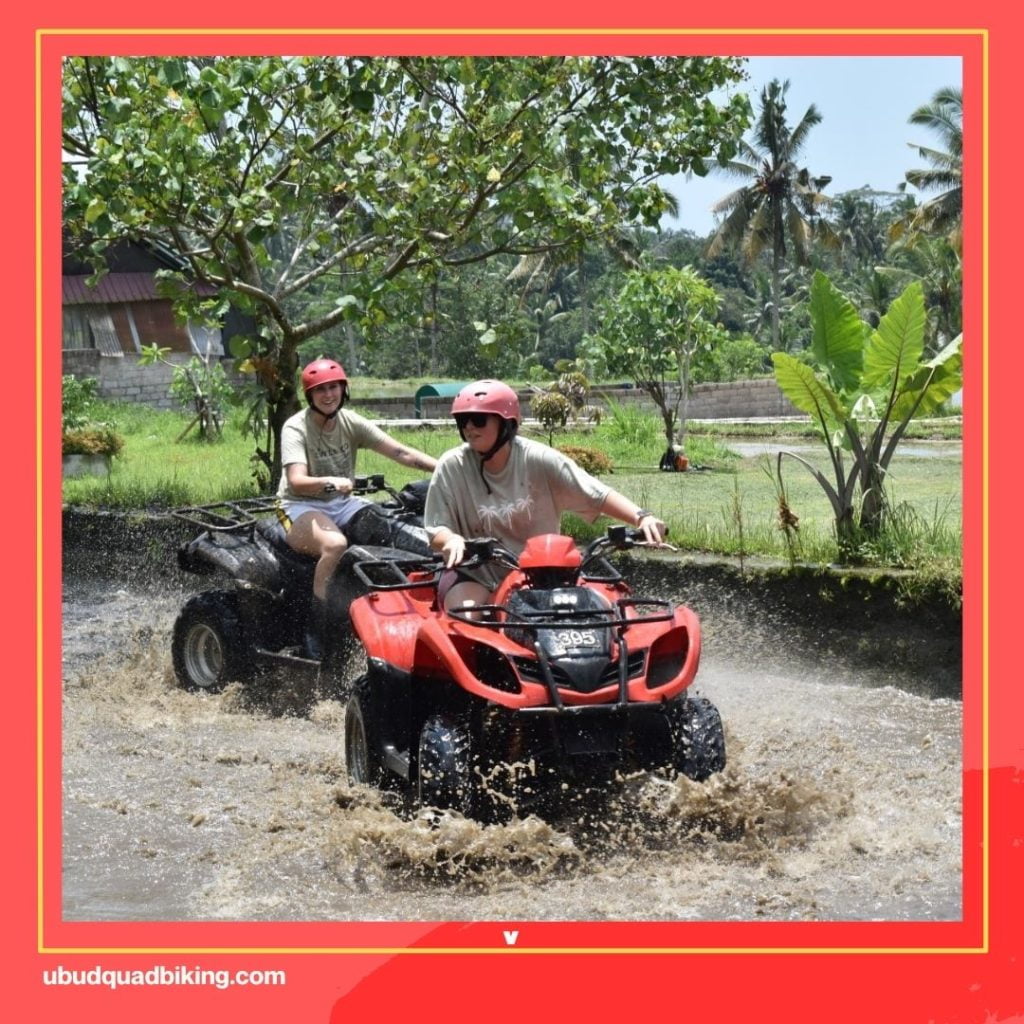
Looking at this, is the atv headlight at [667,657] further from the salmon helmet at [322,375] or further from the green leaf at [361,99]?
the green leaf at [361,99]

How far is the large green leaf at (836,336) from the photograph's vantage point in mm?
10305

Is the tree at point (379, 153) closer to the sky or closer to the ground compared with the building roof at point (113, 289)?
closer to the ground

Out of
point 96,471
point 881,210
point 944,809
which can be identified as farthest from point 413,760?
point 881,210

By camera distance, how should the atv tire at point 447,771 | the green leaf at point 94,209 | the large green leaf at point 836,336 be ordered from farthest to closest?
the large green leaf at point 836,336
the green leaf at point 94,209
the atv tire at point 447,771

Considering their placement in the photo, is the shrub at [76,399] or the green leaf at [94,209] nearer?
the green leaf at [94,209]

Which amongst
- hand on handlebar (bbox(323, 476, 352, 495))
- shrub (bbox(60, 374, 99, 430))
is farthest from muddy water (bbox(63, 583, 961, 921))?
shrub (bbox(60, 374, 99, 430))

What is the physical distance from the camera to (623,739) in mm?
5613

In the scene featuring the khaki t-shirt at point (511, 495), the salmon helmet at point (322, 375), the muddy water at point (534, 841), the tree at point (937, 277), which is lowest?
the muddy water at point (534, 841)

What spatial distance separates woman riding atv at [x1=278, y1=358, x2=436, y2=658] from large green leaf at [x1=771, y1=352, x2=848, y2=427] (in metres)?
2.74

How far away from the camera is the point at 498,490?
6441 mm

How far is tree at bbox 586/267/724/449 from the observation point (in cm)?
2170

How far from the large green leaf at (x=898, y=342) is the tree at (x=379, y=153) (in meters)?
2.50

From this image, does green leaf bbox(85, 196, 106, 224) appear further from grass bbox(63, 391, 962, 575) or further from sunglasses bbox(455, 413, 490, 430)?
sunglasses bbox(455, 413, 490, 430)
